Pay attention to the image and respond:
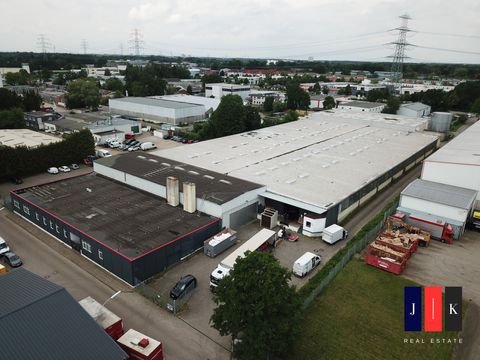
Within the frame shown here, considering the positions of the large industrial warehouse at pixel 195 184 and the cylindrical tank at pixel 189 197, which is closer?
the cylindrical tank at pixel 189 197

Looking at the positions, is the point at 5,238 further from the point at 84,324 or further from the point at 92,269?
the point at 84,324

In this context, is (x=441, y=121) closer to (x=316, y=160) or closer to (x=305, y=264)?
(x=316, y=160)

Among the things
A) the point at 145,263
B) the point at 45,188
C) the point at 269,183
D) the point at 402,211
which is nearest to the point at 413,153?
the point at 402,211

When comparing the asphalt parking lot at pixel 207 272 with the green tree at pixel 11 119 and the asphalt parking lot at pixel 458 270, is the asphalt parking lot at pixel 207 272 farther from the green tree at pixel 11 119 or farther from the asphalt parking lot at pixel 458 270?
the green tree at pixel 11 119

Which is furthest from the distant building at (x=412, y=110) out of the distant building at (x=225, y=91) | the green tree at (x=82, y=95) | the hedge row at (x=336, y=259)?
the green tree at (x=82, y=95)

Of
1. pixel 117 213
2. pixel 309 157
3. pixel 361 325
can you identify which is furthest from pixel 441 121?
pixel 117 213

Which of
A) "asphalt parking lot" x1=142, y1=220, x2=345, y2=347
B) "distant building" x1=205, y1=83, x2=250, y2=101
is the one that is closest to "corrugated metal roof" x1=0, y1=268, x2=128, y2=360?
"asphalt parking lot" x1=142, y1=220, x2=345, y2=347

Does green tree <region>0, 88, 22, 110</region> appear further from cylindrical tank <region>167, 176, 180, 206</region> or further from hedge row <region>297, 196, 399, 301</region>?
hedge row <region>297, 196, 399, 301</region>
